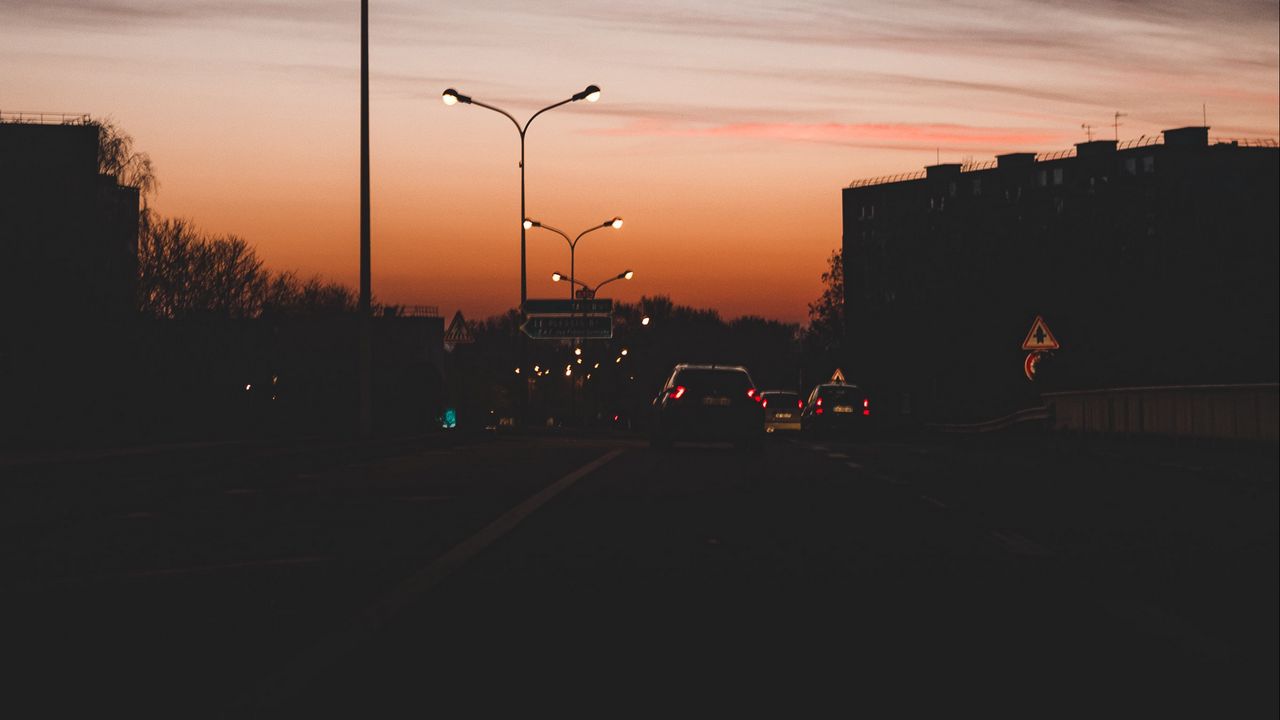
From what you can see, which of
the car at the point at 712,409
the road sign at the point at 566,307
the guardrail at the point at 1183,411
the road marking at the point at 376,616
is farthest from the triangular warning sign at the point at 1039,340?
the road sign at the point at 566,307

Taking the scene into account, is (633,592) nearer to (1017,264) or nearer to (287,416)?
(287,416)

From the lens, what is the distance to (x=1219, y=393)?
32.4 metres

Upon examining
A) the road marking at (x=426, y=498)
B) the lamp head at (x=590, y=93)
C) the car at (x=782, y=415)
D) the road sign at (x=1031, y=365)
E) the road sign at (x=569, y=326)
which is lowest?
the road marking at (x=426, y=498)

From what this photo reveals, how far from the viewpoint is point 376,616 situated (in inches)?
334

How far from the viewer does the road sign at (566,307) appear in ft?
205

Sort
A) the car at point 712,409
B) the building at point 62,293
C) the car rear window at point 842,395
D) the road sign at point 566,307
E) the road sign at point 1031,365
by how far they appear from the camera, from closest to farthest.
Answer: the car at point 712,409 < the road sign at point 1031,365 < the car rear window at point 842,395 < the building at point 62,293 < the road sign at point 566,307

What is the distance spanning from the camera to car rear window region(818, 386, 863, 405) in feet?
142

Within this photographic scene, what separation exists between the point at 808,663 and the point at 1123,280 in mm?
56220

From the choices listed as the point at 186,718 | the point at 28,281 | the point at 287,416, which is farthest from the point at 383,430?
the point at 186,718

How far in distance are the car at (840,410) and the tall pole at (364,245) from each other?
16641mm

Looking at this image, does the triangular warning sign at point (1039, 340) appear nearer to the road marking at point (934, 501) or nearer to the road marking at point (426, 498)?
the road marking at point (934, 501)

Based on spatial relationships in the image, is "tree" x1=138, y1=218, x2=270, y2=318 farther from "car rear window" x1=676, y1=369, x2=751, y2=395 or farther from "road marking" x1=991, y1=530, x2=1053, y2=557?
"road marking" x1=991, y1=530, x2=1053, y2=557

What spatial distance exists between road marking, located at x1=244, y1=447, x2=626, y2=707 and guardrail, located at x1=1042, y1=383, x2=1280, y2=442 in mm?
19528

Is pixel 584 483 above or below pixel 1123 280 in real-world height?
below
